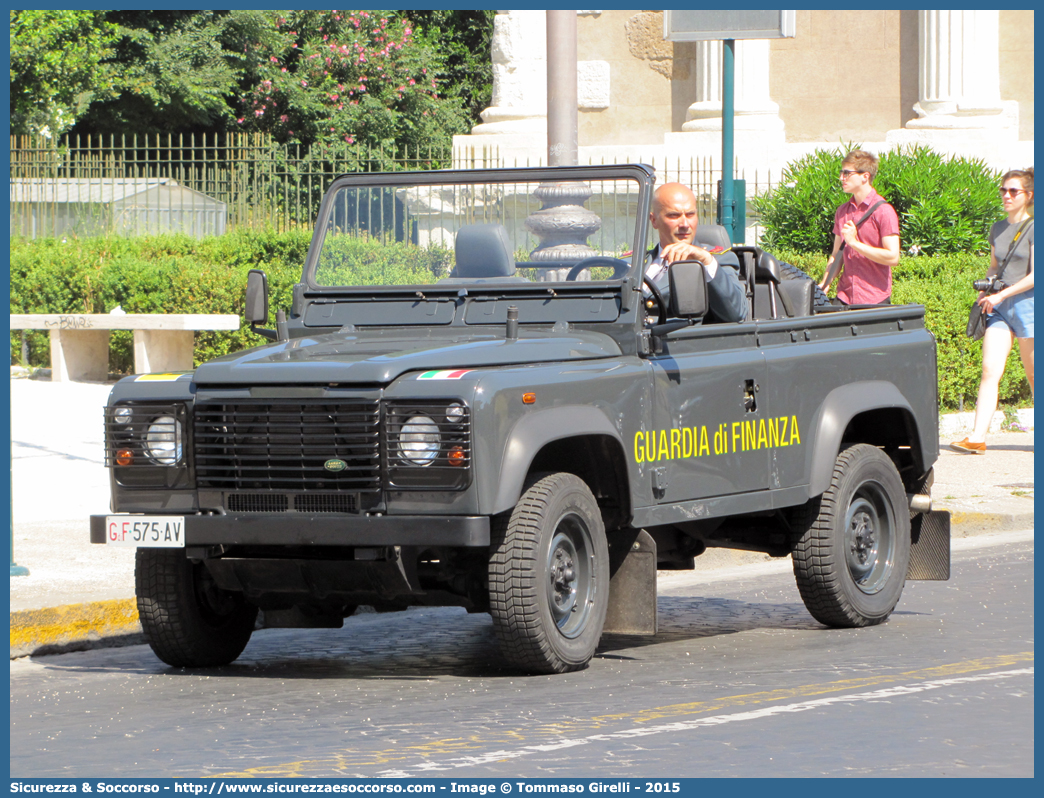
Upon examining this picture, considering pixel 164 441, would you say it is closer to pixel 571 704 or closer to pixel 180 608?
pixel 180 608

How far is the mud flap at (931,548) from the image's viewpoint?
8.52 m

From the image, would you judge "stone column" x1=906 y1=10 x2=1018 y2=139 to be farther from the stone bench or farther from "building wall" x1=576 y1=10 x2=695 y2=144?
the stone bench

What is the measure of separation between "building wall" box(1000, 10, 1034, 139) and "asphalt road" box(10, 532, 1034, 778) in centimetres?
1902

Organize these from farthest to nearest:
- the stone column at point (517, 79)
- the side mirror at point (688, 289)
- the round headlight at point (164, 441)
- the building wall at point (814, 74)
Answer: the stone column at point (517, 79), the building wall at point (814, 74), the side mirror at point (688, 289), the round headlight at point (164, 441)

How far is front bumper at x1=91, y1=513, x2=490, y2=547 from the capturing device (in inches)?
244

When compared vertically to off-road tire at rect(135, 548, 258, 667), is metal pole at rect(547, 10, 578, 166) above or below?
above

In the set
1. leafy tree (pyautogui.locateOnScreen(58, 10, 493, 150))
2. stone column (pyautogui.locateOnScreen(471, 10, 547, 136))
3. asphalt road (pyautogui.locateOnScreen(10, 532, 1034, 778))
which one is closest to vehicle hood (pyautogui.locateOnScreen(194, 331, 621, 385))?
asphalt road (pyautogui.locateOnScreen(10, 532, 1034, 778))

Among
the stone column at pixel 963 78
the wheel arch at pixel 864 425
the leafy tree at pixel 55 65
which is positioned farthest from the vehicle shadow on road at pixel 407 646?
the leafy tree at pixel 55 65

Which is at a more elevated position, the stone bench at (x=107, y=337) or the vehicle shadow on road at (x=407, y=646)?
the stone bench at (x=107, y=337)

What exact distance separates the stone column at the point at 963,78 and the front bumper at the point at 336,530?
64.6 ft

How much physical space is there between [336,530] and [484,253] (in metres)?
1.84

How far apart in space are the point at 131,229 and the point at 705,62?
29.4 feet

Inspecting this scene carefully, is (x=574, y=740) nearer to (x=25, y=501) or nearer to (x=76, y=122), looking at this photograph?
(x=25, y=501)

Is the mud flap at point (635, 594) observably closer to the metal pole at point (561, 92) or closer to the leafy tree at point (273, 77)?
the metal pole at point (561, 92)
